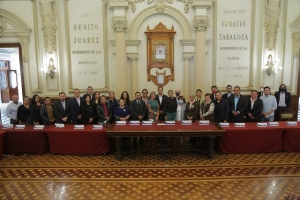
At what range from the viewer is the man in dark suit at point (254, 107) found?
6.14 meters

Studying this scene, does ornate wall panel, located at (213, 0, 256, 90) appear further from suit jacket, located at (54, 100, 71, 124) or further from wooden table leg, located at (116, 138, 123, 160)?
suit jacket, located at (54, 100, 71, 124)

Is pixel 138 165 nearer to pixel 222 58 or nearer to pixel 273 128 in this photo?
pixel 273 128

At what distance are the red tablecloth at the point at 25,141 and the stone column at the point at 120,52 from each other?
10.8 feet

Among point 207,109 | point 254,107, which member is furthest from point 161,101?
point 254,107

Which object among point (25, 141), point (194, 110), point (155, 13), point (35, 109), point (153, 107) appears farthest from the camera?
point (155, 13)

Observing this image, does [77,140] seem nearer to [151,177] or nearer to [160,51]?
[151,177]

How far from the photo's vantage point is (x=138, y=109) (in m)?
6.12

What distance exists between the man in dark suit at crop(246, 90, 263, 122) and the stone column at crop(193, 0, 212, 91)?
214cm

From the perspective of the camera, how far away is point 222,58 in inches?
334

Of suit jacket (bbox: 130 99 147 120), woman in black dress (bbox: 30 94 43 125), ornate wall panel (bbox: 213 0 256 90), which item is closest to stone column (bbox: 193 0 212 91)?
ornate wall panel (bbox: 213 0 256 90)

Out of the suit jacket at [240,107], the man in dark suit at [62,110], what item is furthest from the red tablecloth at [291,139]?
the man in dark suit at [62,110]

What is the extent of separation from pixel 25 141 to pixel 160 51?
16.2 ft

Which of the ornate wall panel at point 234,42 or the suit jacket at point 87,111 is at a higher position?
the ornate wall panel at point 234,42

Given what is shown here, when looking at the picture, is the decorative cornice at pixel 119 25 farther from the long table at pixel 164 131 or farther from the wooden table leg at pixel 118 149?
the wooden table leg at pixel 118 149
